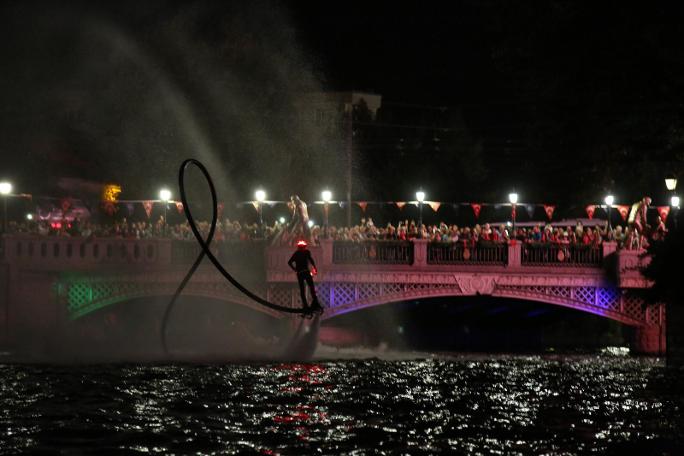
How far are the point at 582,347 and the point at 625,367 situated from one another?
14.3 meters

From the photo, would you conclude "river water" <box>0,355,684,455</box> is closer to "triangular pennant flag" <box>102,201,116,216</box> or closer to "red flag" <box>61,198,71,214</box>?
"red flag" <box>61,198,71,214</box>

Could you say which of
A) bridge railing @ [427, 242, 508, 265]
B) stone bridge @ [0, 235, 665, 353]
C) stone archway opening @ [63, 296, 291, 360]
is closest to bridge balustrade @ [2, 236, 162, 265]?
stone bridge @ [0, 235, 665, 353]

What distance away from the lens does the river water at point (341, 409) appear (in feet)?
115

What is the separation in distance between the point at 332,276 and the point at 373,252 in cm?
210

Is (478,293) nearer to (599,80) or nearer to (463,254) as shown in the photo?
(463,254)

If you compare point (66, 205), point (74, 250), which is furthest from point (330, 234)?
point (66, 205)

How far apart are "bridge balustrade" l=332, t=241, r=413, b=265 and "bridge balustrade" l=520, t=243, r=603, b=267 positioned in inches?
211

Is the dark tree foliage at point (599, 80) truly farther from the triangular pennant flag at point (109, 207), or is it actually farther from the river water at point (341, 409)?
the triangular pennant flag at point (109, 207)

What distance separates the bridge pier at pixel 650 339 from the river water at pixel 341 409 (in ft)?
29.8

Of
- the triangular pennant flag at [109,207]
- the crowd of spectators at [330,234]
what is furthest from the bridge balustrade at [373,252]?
the triangular pennant flag at [109,207]

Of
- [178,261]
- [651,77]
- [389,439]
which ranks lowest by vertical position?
[389,439]

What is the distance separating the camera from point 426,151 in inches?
4547

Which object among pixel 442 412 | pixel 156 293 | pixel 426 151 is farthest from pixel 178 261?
pixel 426 151

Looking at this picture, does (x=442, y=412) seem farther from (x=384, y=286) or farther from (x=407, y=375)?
(x=384, y=286)
